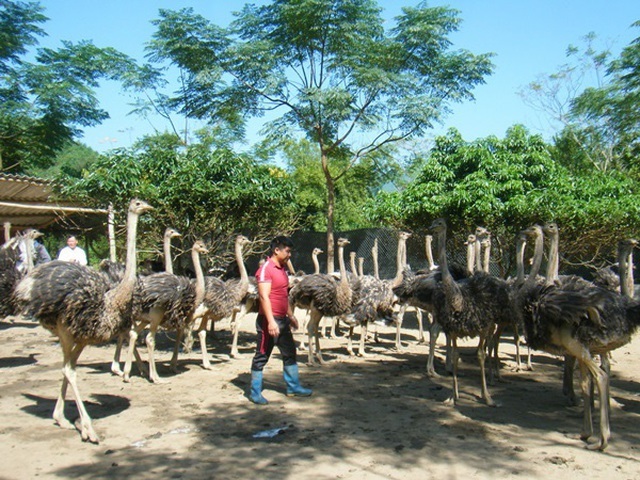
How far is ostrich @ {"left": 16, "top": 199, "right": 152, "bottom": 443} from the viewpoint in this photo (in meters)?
5.46

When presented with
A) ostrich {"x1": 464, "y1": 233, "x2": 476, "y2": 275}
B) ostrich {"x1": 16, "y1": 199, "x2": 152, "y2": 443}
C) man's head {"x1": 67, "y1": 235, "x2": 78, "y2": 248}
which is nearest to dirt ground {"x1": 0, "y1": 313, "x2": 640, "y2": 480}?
ostrich {"x1": 16, "y1": 199, "x2": 152, "y2": 443}

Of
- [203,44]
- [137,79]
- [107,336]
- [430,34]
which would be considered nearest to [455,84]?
[430,34]

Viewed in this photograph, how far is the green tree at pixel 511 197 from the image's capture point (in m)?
11.1

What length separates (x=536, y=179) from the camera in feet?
39.3

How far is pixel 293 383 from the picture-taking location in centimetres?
718

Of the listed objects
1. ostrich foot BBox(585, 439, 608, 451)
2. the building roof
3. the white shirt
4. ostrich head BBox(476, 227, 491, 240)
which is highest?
the building roof

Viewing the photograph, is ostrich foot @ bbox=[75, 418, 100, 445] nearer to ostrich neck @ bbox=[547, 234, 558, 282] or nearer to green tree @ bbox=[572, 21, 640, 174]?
ostrich neck @ bbox=[547, 234, 558, 282]

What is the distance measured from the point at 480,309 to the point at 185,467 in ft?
11.4

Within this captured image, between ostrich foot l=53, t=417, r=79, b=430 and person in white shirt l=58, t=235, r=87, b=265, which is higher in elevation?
person in white shirt l=58, t=235, r=87, b=265

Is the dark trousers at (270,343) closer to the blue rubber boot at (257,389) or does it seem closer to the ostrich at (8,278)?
the blue rubber boot at (257,389)

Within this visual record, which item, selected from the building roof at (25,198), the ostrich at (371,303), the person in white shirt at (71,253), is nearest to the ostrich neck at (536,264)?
the ostrich at (371,303)

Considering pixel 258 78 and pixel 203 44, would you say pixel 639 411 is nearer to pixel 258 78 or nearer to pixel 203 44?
pixel 258 78

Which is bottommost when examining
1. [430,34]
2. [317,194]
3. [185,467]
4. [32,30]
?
[185,467]

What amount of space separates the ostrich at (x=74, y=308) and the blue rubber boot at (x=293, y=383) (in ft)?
6.75
